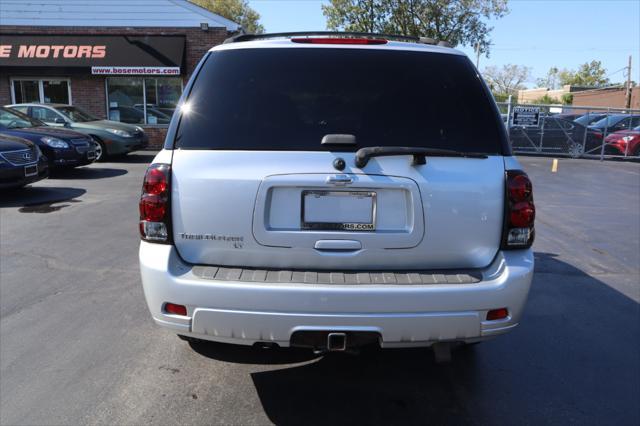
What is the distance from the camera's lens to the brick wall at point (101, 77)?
19.4 m

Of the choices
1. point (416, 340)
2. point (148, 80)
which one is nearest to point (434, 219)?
point (416, 340)

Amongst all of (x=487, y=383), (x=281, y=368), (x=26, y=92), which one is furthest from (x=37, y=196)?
(x=26, y=92)

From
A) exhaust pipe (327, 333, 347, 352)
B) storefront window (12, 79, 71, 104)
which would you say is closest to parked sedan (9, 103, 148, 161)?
storefront window (12, 79, 71, 104)

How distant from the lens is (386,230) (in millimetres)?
2740

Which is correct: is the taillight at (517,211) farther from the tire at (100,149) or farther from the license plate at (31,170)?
the tire at (100,149)

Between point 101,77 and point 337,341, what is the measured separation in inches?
780

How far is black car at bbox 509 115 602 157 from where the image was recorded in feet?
67.0

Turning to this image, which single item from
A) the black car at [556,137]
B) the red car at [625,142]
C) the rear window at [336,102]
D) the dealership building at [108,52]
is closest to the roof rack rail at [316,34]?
the rear window at [336,102]

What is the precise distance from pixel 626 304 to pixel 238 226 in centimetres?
405

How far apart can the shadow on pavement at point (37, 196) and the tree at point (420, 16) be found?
71.3 feet

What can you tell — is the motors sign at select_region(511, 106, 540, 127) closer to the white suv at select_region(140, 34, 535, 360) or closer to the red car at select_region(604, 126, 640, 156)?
the red car at select_region(604, 126, 640, 156)

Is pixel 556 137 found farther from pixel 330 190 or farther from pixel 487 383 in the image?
pixel 330 190

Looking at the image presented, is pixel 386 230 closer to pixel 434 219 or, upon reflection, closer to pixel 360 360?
pixel 434 219

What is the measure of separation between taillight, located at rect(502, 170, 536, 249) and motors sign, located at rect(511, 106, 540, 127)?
19.2 metres
